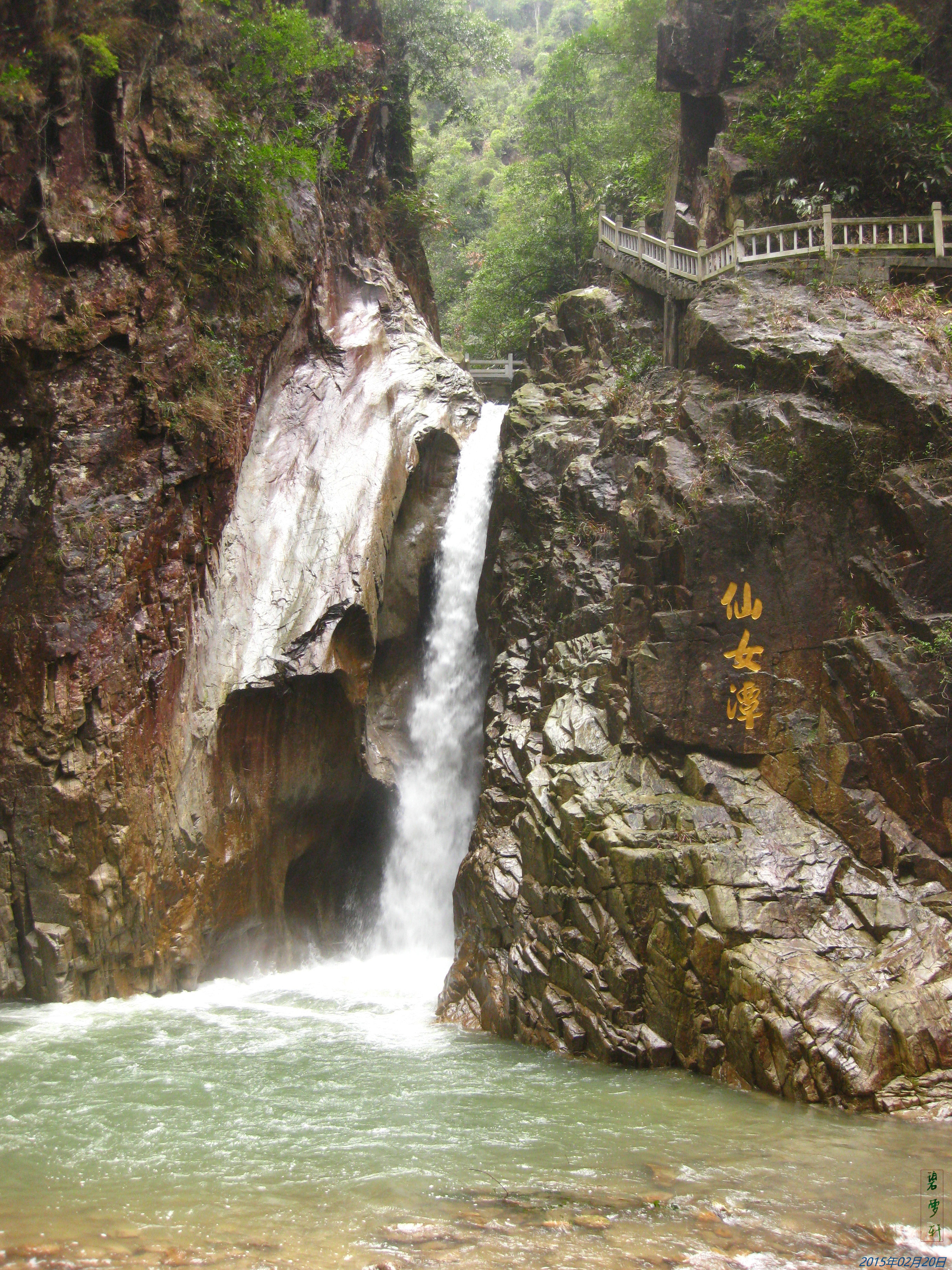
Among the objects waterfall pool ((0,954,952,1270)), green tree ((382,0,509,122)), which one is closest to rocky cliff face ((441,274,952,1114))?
waterfall pool ((0,954,952,1270))

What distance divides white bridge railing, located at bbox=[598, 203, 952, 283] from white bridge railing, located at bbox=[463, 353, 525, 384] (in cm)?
680

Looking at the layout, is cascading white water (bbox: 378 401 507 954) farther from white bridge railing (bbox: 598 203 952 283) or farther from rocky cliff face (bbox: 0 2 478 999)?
white bridge railing (bbox: 598 203 952 283)

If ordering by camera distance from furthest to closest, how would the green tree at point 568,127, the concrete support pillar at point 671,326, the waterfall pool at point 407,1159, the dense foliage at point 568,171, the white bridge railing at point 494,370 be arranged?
the green tree at point 568,127 < the white bridge railing at point 494,370 < the dense foliage at point 568,171 < the concrete support pillar at point 671,326 < the waterfall pool at point 407,1159

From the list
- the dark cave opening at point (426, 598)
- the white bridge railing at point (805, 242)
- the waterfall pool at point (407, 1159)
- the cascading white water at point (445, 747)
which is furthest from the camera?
the dark cave opening at point (426, 598)

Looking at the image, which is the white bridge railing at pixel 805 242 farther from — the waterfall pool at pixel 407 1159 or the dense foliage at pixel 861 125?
the waterfall pool at pixel 407 1159

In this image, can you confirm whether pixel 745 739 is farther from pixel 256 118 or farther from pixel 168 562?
pixel 256 118

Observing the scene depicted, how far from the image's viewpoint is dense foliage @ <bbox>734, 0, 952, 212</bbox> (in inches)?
603

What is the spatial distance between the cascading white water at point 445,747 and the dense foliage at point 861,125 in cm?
766

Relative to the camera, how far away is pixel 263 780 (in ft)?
39.8

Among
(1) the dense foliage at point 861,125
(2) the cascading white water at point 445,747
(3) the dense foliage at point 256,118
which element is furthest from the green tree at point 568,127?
(2) the cascading white water at point 445,747

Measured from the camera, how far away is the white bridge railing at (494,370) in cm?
2364

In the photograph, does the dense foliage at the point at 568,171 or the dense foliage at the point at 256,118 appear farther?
the dense foliage at the point at 568,171

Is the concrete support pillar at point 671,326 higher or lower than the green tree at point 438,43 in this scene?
lower

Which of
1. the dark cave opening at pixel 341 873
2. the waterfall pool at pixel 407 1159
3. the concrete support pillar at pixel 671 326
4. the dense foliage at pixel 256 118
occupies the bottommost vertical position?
the waterfall pool at pixel 407 1159
